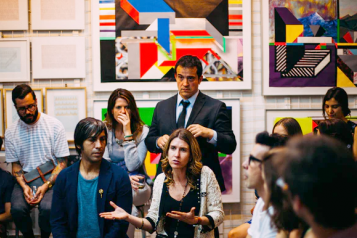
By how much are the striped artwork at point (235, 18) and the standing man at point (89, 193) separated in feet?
6.59

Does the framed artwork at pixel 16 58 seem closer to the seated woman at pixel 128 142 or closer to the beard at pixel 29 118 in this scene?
the beard at pixel 29 118

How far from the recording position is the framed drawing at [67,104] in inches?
145

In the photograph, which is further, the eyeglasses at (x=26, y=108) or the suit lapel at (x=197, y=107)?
the eyeglasses at (x=26, y=108)

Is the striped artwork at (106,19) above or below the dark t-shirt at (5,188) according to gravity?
above

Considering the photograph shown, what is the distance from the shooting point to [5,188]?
3.12 metres

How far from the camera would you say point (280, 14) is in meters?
3.69

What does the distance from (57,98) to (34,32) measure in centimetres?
73

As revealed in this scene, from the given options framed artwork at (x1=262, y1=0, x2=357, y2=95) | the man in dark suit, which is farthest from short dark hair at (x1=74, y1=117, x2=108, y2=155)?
framed artwork at (x1=262, y1=0, x2=357, y2=95)

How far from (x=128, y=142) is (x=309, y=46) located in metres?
2.23

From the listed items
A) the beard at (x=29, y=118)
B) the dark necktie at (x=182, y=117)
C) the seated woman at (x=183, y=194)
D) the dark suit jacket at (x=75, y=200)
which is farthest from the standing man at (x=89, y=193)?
the beard at (x=29, y=118)

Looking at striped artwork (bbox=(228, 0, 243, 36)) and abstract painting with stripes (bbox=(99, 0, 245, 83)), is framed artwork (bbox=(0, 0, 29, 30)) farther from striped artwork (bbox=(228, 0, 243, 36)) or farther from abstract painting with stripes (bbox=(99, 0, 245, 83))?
striped artwork (bbox=(228, 0, 243, 36))

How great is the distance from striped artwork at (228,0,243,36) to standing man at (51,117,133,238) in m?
2.01

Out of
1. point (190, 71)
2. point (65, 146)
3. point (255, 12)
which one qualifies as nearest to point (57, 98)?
point (65, 146)

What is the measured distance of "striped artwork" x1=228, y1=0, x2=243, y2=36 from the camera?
3.67m
